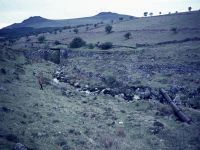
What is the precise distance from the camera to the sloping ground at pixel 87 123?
1036 cm

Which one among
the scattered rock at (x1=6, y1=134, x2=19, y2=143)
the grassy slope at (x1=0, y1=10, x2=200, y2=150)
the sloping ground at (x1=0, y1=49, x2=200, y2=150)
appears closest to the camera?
the scattered rock at (x1=6, y1=134, x2=19, y2=143)

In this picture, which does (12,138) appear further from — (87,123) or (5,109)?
(87,123)

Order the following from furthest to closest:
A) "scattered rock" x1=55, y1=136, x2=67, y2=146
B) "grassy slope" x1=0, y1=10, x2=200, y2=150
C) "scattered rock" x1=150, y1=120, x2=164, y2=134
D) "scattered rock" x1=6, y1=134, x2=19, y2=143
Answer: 1. "scattered rock" x1=150, y1=120, x2=164, y2=134
2. "grassy slope" x1=0, y1=10, x2=200, y2=150
3. "scattered rock" x1=55, y1=136, x2=67, y2=146
4. "scattered rock" x1=6, y1=134, x2=19, y2=143

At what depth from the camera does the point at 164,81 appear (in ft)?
72.0

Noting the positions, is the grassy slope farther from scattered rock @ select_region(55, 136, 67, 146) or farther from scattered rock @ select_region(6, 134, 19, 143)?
scattered rock @ select_region(6, 134, 19, 143)

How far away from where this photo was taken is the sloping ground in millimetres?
10356

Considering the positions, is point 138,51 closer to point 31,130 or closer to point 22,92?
point 22,92

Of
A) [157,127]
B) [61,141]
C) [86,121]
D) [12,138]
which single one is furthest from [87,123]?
[12,138]

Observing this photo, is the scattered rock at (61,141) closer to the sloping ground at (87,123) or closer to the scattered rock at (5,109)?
the sloping ground at (87,123)

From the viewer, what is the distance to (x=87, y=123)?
1284cm

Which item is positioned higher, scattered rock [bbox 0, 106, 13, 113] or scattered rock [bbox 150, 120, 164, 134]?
scattered rock [bbox 0, 106, 13, 113]

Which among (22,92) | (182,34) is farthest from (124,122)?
(182,34)

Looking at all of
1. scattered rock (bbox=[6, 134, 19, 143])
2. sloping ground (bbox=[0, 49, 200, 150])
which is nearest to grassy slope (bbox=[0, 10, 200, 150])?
sloping ground (bbox=[0, 49, 200, 150])

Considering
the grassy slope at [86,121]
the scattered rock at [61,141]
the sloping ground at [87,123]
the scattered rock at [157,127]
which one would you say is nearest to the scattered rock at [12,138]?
the sloping ground at [87,123]
